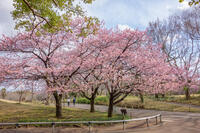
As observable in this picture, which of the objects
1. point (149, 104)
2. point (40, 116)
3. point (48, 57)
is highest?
point (48, 57)

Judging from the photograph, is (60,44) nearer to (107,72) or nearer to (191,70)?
(107,72)

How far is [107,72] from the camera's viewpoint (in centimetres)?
1243

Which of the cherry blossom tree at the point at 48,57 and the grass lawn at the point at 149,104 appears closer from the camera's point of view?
the cherry blossom tree at the point at 48,57

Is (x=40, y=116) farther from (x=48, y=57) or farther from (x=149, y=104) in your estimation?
(x=149, y=104)

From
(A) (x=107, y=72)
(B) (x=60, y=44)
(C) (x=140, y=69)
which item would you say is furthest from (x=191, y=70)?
(B) (x=60, y=44)

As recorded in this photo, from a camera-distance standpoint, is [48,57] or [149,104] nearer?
[48,57]

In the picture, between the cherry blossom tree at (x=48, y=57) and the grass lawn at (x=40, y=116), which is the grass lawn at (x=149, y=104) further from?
the cherry blossom tree at (x=48, y=57)

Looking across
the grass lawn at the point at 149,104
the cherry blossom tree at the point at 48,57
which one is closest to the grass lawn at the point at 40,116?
the cherry blossom tree at the point at 48,57

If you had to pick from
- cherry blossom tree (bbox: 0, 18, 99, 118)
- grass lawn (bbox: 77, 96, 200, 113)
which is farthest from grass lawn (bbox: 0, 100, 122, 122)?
grass lawn (bbox: 77, 96, 200, 113)

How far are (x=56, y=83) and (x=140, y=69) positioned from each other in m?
6.96

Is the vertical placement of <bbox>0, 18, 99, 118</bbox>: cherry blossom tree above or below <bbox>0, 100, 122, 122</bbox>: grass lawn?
above

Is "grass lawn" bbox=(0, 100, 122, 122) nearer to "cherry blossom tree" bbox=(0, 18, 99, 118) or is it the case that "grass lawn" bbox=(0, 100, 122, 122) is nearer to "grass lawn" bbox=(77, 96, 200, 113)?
"cherry blossom tree" bbox=(0, 18, 99, 118)

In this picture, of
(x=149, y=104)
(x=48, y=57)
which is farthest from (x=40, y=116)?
(x=149, y=104)

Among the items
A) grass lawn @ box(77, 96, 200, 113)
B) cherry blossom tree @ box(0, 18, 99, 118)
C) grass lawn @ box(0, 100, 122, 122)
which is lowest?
grass lawn @ box(77, 96, 200, 113)
